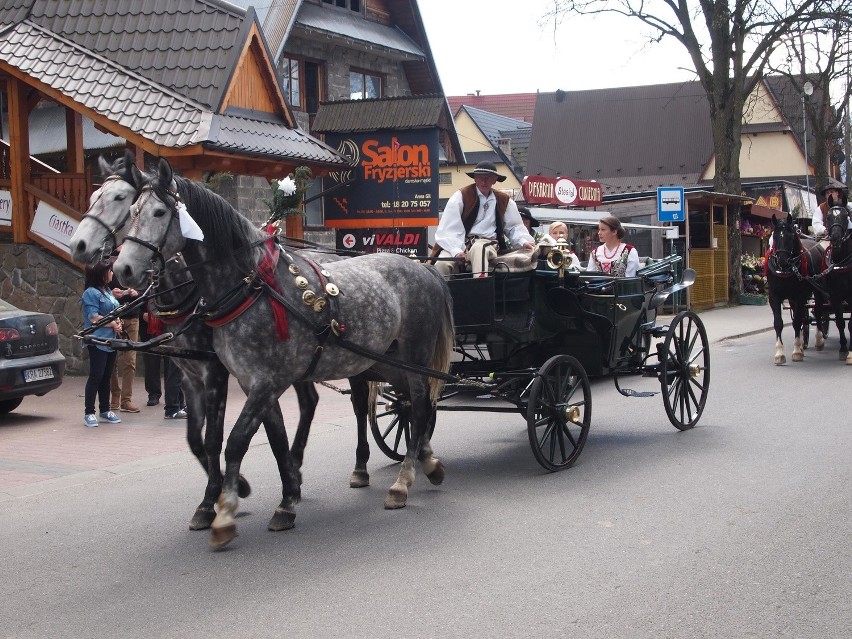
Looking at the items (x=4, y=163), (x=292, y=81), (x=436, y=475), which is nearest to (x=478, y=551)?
(x=436, y=475)

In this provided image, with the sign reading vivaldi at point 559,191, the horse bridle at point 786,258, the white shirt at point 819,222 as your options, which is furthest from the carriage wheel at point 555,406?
the sign reading vivaldi at point 559,191

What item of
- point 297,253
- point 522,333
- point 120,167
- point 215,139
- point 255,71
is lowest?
point 522,333

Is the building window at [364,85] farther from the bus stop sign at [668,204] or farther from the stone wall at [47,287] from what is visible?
the stone wall at [47,287]

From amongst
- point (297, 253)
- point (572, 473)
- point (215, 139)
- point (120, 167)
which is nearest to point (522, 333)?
point (572, 473)

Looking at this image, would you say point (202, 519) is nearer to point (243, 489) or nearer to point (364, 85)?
point (243, 489)

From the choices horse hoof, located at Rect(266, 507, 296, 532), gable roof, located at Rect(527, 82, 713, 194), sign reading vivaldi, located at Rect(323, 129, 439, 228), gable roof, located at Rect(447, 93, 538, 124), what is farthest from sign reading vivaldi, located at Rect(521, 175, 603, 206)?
gable roof, located at Rect(447, 93, 538, 124)

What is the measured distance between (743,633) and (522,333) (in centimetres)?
353

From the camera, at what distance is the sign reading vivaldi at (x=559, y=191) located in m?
23.3

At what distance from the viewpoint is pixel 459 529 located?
19.5ft

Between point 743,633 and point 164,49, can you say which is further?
point 164,49

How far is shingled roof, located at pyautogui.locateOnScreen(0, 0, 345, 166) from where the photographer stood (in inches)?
527

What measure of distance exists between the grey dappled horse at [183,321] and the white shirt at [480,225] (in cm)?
244

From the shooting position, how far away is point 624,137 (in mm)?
51531

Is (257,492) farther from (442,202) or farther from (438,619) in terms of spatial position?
(442,202)
